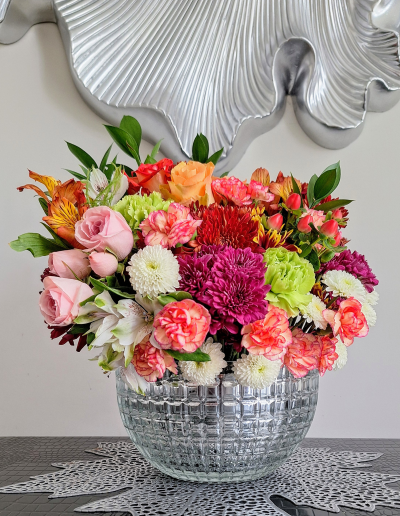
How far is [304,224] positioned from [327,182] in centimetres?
6

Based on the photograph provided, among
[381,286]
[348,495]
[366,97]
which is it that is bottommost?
[348,495]

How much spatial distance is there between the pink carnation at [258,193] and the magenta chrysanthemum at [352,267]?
0.10 metres

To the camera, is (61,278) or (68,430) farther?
(68,430)

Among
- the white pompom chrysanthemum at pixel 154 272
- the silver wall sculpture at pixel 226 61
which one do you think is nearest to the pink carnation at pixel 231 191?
the white pompom chrysanthemum at pixel 154 272

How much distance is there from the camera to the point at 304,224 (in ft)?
1.61

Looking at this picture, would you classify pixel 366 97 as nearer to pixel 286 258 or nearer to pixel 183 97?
pixel 183 97

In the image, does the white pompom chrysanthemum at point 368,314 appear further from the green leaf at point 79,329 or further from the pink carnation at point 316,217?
the green leaf at point 79,329

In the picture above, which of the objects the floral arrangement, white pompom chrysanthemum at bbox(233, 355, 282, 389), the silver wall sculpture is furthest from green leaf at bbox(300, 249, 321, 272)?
the silver wall sculpture

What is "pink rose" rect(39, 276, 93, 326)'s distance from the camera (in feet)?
1.39

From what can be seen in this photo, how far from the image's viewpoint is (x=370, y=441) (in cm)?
76

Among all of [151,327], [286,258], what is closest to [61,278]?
[151,327]

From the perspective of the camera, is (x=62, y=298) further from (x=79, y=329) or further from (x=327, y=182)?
(x=327, y=182)

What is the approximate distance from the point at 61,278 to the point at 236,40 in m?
0.73

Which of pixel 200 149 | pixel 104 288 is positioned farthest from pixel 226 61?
pixel 104 288
